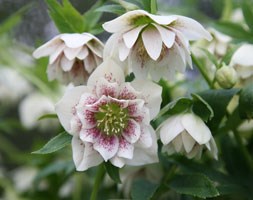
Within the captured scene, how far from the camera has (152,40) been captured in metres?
0.56

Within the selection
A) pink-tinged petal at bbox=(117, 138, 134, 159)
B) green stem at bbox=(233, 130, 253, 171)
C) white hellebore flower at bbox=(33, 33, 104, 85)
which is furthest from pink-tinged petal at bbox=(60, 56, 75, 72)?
green stem at bbox=(233, 130, 253, 171)

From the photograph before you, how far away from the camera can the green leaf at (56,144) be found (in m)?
0.57

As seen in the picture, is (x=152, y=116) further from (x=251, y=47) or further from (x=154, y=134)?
(x=251, y=47)

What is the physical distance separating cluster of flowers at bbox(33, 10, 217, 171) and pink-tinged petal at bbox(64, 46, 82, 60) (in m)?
0.01

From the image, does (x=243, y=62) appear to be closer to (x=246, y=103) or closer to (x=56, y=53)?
(x=246, y=103)

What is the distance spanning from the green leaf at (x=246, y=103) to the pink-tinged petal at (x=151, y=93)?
96mm

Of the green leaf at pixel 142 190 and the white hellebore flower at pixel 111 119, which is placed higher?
the white hellebore flower at pixel 111 119

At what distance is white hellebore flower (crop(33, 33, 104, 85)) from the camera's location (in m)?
0.60

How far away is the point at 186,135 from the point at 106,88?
94mm

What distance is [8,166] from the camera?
4.88ft

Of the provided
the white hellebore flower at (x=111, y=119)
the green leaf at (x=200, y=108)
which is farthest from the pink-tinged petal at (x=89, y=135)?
the green leaf at (x=200, y=108)

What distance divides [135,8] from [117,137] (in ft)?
0.43

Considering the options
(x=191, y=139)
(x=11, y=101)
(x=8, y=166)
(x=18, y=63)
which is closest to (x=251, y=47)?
(x=191, y=139)

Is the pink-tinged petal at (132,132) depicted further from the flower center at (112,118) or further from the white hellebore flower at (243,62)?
the white hellebore flower at (243,62)
